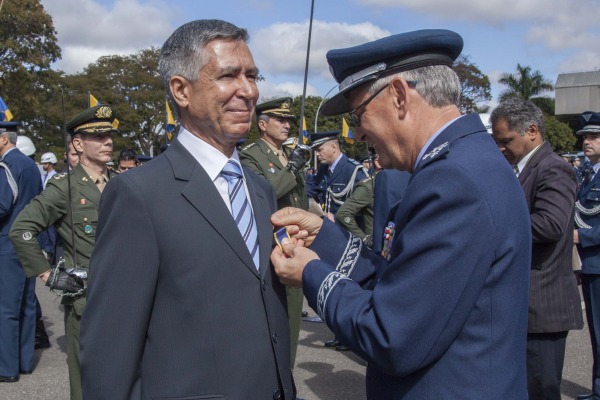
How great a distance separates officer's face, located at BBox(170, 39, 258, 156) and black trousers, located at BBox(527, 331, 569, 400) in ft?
8.70

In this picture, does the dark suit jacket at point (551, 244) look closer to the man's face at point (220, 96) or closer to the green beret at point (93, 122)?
the man's face at point (220, 96)

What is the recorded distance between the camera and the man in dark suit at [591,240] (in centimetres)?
472

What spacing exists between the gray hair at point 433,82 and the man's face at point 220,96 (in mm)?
560

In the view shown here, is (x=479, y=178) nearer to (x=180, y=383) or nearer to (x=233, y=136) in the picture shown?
(x=233, y=136)

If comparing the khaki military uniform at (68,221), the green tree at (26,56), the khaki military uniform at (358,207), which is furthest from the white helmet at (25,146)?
the green tree at (26,56)

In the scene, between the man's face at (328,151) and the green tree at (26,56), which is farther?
the green tree at (26,56)

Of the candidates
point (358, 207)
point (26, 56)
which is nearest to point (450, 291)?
point (358, 207)

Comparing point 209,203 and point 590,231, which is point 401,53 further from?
point 590,231

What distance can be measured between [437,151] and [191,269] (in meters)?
0.81

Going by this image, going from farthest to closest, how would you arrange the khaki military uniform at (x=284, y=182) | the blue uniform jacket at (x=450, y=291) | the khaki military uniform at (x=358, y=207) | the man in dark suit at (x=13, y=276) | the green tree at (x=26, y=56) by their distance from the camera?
the green tree at (x=26, y=56) → the khaki military uniform at (x=358, y=207) → the man in dark suit at (x=13, y=276) → the khaki military uniform at (x=284, y=182) → the blue uniform jacket at (x=450, y=291)

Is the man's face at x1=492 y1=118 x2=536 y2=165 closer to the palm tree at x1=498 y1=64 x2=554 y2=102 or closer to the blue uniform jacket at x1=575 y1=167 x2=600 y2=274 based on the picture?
the blue uniform jacket at x1=575 y1=167 x2=600 y2=274

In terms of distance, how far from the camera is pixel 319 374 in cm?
589

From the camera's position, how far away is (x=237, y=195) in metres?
2.12

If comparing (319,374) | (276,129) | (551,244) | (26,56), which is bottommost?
(319,374)
